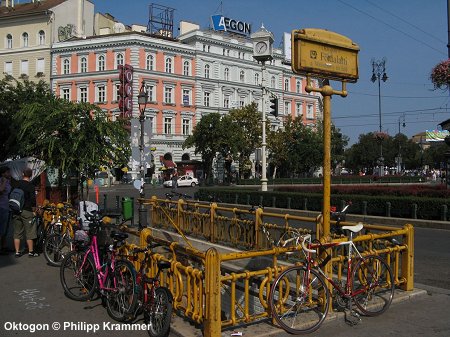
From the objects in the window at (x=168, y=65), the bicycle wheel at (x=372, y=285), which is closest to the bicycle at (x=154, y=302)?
the bicycle wheel at (x=372, y=285)

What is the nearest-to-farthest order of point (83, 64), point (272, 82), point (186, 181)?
point (186, 181), point (83, 64), point (272, 82)

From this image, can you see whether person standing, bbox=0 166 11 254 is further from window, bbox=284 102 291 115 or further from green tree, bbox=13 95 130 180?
window, bbox=284 102 291 115

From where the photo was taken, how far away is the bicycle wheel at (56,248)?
9.53m

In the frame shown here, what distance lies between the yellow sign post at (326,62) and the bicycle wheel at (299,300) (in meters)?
0.70

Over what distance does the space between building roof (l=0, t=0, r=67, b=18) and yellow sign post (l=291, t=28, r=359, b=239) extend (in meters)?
66.2

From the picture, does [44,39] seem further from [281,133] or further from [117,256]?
[117,256]

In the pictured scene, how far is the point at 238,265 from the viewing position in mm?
9531

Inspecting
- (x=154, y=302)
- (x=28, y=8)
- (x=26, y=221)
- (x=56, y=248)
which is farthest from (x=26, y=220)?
(x=28, y=8)

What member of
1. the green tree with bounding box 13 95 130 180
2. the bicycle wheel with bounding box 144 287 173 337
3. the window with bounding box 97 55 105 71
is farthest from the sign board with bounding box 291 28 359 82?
the window with bounding box 97 55 105 71

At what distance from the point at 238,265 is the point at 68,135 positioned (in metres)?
8.17

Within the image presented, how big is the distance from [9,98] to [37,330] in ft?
86.5

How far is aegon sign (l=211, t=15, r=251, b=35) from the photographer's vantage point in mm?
70375

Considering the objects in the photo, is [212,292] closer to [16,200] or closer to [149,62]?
[16,200]

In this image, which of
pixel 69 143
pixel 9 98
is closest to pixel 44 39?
pixel 9 98
